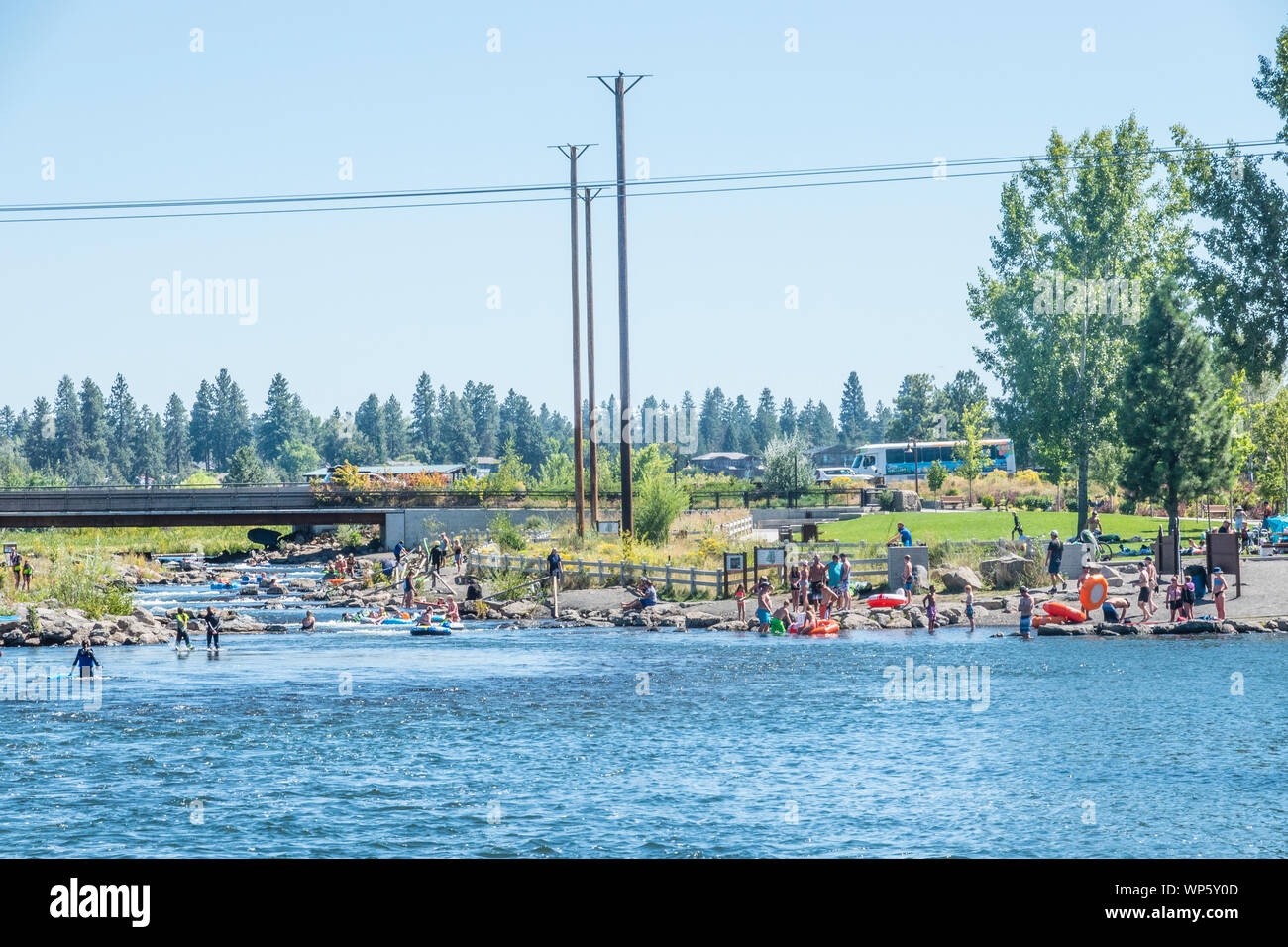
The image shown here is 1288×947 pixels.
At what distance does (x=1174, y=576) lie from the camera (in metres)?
39.7

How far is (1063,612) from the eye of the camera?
39281 mm

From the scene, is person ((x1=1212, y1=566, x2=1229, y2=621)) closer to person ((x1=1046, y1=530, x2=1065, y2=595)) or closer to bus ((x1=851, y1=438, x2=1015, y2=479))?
person ((x1=1046, y1=530, x2=1065, y2=595))

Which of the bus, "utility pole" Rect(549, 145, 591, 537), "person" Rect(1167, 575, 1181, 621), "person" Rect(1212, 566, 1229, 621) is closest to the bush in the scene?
"utility pole" Rect(549, 145, 591, 537)

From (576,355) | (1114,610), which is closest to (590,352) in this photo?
(576,355)

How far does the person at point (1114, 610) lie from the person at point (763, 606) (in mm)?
10288

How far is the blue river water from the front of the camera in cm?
1855

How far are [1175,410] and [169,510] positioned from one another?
165ft

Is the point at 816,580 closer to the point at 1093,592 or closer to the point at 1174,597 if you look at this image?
the point at 1093,592

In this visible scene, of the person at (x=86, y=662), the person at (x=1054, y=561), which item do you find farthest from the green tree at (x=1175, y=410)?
the person at (x=86, y=662)

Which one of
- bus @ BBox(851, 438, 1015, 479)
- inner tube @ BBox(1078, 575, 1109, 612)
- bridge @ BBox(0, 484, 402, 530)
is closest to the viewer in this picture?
inner tube @ BBox(1078, 575, 1109, 612)

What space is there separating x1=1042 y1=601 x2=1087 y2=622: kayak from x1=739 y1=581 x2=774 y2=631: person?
28.4 ft

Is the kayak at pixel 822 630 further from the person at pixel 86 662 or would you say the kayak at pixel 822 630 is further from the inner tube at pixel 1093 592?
the person at pixel 86 662
